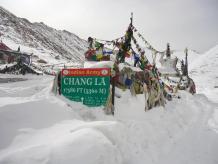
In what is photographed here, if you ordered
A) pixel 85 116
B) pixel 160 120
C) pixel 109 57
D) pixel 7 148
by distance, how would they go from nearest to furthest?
pixel 7 148 < pixel 85 116 < pixel 160 120 < pixel 109 57

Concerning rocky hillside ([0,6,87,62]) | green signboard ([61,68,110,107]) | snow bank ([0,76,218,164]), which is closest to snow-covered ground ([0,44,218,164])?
snow bank ([0,76,218,164])

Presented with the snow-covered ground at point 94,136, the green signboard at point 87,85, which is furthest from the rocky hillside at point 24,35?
the snow-covered ground at point 94,136

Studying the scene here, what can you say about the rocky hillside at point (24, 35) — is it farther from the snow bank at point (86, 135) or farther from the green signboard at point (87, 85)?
the snow bank at point (86, 135)

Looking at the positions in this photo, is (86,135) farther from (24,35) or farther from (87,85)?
(24,35)

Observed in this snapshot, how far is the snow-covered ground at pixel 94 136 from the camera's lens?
16.0 ft

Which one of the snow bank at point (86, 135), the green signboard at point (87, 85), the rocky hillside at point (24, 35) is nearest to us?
the snow bank at point (86, 135)

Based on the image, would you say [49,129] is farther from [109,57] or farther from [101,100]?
[109,57]

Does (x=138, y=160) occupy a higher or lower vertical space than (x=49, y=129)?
lower

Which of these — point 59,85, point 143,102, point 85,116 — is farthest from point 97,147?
point 143,102

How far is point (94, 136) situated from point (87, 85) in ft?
12.7

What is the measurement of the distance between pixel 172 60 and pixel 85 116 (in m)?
32.7

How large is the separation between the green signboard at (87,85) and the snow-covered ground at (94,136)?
330mm

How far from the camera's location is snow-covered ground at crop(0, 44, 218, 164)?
4.88 metres

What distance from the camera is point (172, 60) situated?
39.2 m
